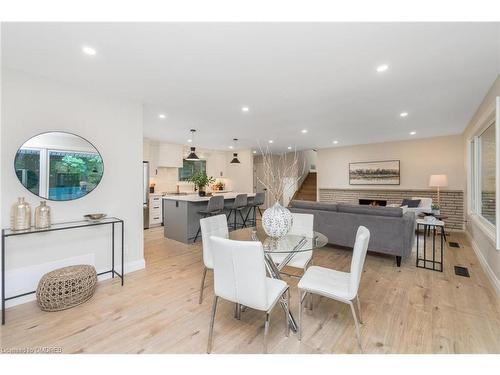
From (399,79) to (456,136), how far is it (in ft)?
15.6

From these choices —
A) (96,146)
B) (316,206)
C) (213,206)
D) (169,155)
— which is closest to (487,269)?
(316,206)

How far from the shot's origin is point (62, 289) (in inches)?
85.4

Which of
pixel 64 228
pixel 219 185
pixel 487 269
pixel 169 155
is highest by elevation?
pixel 169 155

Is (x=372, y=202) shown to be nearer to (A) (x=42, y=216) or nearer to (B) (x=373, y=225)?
(B) (x=373, y=225)

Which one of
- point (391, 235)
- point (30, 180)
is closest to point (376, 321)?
point (391, 235)

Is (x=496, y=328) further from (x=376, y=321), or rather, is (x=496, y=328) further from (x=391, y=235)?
(x=391, y=235)

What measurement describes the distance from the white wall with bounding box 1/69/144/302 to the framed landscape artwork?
257 inches

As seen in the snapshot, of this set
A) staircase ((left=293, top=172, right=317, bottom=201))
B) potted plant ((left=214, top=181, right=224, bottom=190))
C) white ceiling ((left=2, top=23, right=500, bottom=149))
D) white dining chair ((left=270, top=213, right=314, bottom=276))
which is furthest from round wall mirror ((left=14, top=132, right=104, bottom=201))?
Answer: staircase ((left=293, top=172, right=317, bottom=201))

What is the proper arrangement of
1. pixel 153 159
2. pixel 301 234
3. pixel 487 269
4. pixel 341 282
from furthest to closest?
1. pixel 153 159
2. pixel 487 269
3. pixel 301 234
4. pixel 341 282

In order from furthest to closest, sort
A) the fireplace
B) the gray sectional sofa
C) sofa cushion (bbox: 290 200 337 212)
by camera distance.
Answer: the fireplace
sofa cushion (bbox: 290 200 337 212)
the gray sectional sofa

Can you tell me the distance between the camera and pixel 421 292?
2.53 metres

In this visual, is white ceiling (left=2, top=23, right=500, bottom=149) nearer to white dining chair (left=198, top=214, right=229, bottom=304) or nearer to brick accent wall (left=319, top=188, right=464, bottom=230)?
white dining chair (left=198, top=214, right=229, bottom=304)

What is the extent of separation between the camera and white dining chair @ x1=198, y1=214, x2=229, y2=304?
2306 mm

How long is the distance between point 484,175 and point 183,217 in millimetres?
5649
